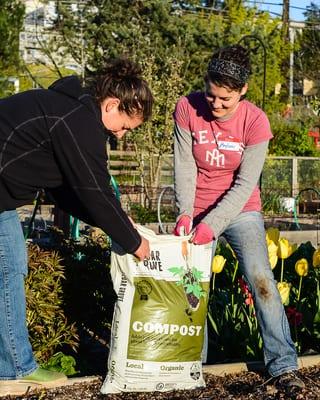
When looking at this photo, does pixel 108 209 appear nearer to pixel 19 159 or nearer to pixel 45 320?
pixel 19 159

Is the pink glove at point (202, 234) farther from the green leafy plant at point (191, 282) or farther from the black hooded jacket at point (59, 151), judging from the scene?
the black hooded jacket at point (59, 151)

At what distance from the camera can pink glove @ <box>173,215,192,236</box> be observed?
14.1 ft

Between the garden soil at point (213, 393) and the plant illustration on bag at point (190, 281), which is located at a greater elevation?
the plant illustration on bag at point (190, 281)

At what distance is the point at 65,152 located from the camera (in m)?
3.58

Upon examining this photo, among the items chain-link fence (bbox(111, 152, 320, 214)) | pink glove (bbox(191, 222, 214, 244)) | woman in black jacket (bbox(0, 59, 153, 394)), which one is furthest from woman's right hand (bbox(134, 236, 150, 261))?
chain-link fence (bbox(111, 152, 320, 214))

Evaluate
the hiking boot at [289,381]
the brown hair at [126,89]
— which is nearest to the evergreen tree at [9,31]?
the brown hair at [126,89]

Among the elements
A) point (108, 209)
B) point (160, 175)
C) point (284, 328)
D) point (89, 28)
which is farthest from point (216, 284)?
point (89, 28)

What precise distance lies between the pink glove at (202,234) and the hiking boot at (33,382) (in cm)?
98

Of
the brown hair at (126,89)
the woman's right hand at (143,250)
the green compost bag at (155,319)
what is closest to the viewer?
the brown hair at (126,89)

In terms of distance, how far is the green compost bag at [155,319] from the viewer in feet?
13.2

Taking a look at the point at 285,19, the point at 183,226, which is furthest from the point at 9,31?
the point at 183,226

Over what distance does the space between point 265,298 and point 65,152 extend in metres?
1.40

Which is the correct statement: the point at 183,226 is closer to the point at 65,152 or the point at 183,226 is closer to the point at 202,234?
the point at 202,234

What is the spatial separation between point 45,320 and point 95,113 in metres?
1.35
